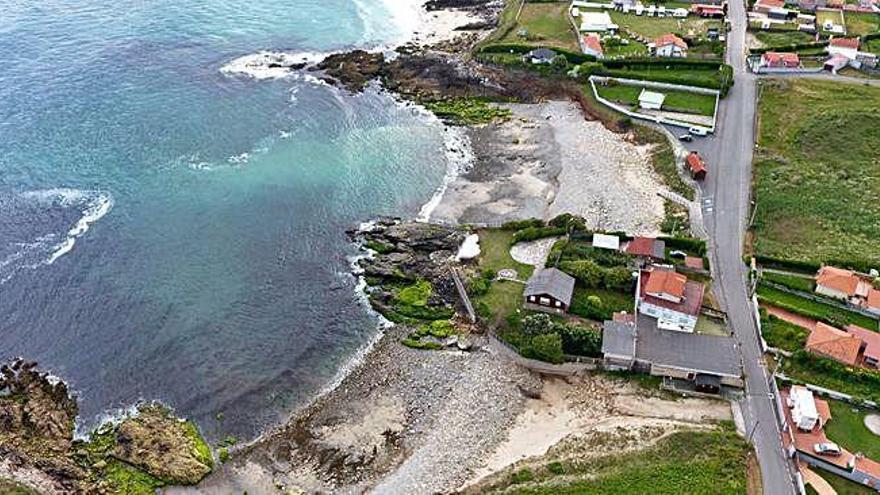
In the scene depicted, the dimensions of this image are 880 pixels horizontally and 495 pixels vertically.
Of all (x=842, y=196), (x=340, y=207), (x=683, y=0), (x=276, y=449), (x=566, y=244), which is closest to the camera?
(x=276, y=449)

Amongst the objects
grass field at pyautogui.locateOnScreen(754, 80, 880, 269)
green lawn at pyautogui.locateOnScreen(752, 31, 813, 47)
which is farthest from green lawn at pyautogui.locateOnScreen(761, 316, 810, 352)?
green lawn at pyautogui.locateOnScreen(752, 31, 813, 47)

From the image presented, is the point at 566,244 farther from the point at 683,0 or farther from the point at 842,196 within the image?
the point at 683,0

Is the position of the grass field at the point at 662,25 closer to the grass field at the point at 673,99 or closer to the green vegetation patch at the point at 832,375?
the grass field at the point at 673,99

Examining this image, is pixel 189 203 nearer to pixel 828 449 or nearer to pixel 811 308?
pixel 811 308

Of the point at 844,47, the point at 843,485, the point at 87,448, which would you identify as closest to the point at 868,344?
the point at 843,485

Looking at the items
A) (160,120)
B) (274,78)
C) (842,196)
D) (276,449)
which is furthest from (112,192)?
(842,196)
